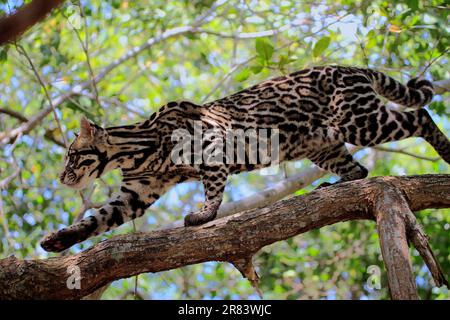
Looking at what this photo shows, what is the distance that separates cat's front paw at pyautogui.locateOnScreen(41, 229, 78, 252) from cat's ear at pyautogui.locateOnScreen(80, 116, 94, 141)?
1.05 metres

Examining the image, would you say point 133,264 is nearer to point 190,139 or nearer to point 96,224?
point 96,224

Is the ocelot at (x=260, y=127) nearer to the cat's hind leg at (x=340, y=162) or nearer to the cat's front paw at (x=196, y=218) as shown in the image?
the cat's hind leg at (x=340, y=162)

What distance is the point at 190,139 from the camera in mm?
6797

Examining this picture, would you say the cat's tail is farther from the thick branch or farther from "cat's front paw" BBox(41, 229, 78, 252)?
"cat's front paw" BBox(41, 229, 78, 252)

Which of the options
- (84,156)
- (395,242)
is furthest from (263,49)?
(395,242)

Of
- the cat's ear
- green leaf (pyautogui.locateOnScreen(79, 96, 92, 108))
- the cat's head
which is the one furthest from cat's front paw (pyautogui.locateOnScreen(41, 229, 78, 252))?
green leaf (pyautogui.locateOnScreen(79, 96, 92, 108))

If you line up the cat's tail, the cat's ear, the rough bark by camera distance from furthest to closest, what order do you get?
the cat's tail
the cat's ear
the rough bark

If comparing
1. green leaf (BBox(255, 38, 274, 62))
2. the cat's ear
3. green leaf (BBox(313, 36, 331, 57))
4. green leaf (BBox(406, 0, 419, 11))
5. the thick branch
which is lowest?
the thick branch

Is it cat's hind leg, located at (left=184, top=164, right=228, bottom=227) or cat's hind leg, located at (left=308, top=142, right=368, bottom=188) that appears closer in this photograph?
cat's hind leg, located at (left=184, top=164, right=228, bottom=227)

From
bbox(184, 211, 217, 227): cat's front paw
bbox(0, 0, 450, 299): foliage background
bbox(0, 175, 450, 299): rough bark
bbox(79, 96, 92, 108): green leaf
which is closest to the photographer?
bbox(0, 175, 450, 299): rough bark

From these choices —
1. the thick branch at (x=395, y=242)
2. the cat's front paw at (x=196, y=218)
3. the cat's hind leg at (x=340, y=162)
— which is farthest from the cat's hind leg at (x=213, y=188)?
the thick branch at (x=395, y=242)

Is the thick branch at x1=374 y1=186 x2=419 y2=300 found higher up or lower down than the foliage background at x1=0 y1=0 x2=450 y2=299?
lower down

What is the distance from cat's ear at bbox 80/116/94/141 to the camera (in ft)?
22.1
